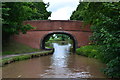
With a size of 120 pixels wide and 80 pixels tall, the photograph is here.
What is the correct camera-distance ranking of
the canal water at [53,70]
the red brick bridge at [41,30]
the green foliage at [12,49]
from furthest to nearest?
the red brick bridge at [41,30] → the green foliage at [12,49] → the canal water at [53,70]

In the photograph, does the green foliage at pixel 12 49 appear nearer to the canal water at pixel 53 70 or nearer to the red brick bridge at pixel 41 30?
the red brick bridge at pixel 41 30

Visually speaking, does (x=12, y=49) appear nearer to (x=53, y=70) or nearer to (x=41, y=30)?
(x=41, y=30)

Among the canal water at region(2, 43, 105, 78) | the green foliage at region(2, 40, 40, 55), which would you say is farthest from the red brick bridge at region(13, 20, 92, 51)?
the canal water at region(2, 43, 105, 78)

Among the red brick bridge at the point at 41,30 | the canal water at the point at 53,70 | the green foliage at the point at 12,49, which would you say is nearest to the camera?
the canal water at the point at 53,70

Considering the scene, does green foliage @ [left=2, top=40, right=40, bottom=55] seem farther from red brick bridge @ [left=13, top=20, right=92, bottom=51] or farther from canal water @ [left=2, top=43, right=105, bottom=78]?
canal water @ [left=2, top=43, right=105, bottom=78]

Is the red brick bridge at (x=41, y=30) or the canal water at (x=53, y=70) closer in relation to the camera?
the canal water at (x=53, y=70)

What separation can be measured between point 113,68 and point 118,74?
317 mm

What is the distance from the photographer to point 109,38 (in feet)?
20.2

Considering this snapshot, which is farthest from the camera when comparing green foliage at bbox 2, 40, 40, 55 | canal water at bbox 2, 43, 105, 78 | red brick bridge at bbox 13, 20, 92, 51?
red brick bridge at bbox 13, 20, 92, 51

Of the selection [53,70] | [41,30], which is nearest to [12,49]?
[41,30]

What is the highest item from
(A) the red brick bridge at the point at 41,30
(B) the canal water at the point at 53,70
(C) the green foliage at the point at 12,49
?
(A) the red brick bridge at the point at 41,30

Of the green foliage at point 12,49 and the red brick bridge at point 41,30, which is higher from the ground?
the red brick bridge at point 41,30

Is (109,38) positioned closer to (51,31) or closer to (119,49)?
(119,49)

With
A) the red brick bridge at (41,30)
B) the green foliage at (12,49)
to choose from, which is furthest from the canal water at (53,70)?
the red brick bridge at (41,30)
